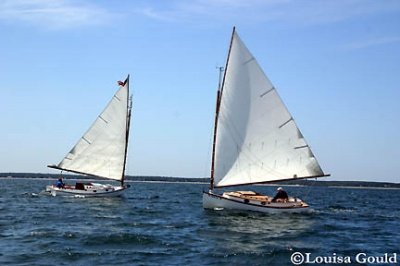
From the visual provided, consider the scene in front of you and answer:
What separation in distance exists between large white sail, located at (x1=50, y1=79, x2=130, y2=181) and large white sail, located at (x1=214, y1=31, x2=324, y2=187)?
67.6 ft

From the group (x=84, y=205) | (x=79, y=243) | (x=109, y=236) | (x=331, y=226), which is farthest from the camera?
(x=84, y=205)

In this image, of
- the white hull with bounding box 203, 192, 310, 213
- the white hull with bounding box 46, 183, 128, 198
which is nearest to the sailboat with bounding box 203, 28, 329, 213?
the white hull with bounding box 203, 192, 310, 213

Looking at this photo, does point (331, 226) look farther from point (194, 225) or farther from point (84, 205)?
point (84, 205)

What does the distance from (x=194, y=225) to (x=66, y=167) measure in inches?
1211

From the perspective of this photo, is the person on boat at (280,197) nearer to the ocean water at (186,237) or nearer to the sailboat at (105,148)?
the ocean water at (186,237)

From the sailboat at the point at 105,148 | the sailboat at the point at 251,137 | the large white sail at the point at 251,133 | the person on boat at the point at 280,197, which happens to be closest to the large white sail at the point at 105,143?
the sailboat at the point at 105,148

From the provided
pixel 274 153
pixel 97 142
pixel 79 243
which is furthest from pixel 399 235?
pixel 97 142

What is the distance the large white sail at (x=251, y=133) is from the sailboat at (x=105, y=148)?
2057 centimetres

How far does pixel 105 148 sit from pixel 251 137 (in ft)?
76.1

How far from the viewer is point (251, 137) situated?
43.0 metres

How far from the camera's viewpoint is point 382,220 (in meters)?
41.7

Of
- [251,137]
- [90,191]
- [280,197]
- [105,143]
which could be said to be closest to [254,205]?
[280,197]

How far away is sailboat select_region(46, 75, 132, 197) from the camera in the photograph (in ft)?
199

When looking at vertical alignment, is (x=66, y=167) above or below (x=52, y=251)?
above
